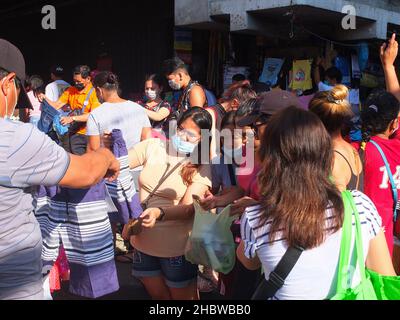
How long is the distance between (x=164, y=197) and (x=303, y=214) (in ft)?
5.35

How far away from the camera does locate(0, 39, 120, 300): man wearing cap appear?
76.2 inches

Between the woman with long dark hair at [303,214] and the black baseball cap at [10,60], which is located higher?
the black baseball cap at [10,60]

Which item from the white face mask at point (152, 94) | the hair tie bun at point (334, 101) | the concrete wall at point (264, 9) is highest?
the concrete wall at point (264, 9)

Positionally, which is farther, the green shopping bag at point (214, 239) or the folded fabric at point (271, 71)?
the folded fabric at point (271, 71)

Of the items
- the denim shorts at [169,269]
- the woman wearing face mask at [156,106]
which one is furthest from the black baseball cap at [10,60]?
the woman wearing face mask at [156,106]

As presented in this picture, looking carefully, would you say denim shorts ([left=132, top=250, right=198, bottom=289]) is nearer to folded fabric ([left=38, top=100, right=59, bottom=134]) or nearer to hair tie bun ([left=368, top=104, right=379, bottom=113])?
hair tie bun ([left=368, top=104, right=379, bottom=113])

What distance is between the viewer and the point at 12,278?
2.04 meters

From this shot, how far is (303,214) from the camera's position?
1.91 m

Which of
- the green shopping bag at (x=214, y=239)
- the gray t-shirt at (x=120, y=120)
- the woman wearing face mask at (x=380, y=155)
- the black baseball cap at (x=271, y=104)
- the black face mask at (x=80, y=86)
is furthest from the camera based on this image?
the black face mask at (x=80, y=86)

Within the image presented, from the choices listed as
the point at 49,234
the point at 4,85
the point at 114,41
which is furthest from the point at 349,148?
the point at 114,41

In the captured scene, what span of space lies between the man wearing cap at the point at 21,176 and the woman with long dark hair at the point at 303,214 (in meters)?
0.74

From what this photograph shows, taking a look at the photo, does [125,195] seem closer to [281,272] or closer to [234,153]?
[234,153]

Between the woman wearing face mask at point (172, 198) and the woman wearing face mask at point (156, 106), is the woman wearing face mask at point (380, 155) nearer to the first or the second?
the woman wearing face mask at point (172, 198)

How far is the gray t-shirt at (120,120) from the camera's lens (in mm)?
4656
